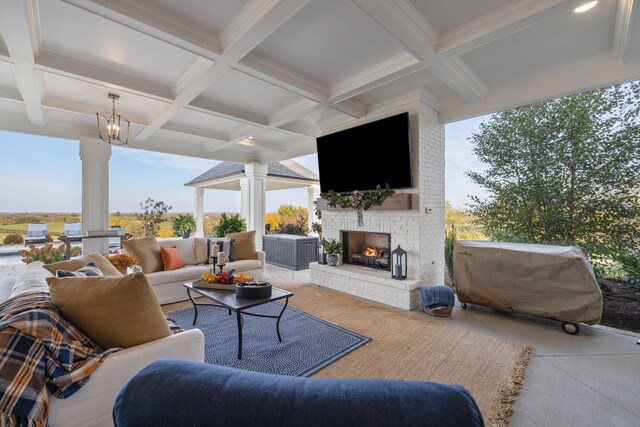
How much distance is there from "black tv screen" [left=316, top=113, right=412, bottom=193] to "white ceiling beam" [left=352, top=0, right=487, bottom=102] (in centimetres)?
83

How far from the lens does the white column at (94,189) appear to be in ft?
15.3

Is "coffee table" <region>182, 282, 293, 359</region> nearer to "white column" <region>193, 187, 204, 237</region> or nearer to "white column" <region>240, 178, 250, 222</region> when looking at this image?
"white column" <region>240, 178, 250, 222</region>

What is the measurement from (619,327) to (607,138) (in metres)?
2.14

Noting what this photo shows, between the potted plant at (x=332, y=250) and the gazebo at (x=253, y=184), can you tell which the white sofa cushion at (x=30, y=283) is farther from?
the gazebo at (x=253, y=184)

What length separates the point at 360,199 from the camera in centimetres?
420

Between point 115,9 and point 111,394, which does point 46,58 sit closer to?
point 115,9

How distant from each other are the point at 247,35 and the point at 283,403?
2503mm

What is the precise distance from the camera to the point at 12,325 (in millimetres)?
1087

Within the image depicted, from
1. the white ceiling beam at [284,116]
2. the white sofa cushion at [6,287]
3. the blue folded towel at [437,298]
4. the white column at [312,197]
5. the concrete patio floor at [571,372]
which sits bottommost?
the concrete patio floor at [571,372]

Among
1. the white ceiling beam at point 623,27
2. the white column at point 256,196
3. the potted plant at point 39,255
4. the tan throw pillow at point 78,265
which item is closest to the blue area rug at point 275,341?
the tan throw pillow at point 78,265

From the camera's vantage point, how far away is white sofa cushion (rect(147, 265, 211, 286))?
3717mm

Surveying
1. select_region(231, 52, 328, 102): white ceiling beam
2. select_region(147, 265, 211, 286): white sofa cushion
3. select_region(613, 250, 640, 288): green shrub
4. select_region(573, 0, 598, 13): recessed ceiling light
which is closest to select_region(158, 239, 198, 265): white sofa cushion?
select_region(147, 265, 211, 286): white sofa cushion

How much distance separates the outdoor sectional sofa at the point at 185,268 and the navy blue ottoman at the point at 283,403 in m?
3.58

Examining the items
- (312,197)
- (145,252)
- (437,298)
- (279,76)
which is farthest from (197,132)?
(437,298)
